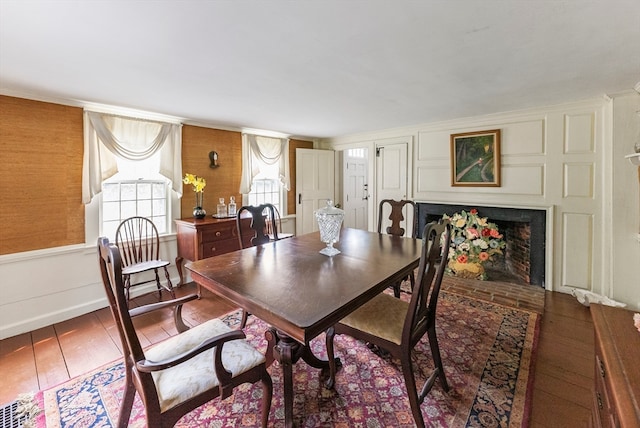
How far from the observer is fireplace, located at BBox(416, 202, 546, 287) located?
339cm

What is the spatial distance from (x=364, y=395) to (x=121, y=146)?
341 centimetres

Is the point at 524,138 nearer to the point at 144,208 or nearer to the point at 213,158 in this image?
the point at 213,158

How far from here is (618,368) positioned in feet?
2.52

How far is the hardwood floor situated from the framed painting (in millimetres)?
1544

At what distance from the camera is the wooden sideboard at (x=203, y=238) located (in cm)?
329

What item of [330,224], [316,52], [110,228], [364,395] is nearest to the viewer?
[364,395]

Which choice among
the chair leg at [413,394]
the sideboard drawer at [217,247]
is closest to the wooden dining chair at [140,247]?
the sideboard drawer at [217,247]

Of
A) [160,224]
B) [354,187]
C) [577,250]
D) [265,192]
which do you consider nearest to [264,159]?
[265,192]

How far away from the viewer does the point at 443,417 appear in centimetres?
156

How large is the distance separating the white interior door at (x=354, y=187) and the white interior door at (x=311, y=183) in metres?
0.62

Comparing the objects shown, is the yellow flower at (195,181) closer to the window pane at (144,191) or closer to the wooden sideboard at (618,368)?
the window pane at (144,191)

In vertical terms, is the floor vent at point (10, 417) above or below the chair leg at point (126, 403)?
below

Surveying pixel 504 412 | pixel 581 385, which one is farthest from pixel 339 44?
pixel 581 385

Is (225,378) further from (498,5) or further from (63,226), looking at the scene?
(63,226)
